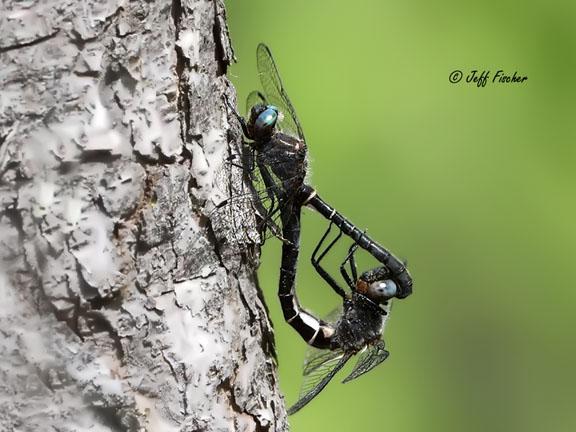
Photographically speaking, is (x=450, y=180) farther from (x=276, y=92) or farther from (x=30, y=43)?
(x=30, y=43)

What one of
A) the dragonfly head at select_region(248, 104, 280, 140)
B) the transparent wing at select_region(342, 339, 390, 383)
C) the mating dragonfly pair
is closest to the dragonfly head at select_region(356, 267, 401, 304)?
the mating dragonfly pair

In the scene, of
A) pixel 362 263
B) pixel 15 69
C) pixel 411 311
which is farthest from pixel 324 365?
pixel 15 69

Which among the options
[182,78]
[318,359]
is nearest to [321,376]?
[318,359]

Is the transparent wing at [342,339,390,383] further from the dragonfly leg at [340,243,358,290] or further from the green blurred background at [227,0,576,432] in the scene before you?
the green blurred background at [227,0,576,432]

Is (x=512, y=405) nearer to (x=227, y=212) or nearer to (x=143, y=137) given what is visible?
(x=227, y=212)

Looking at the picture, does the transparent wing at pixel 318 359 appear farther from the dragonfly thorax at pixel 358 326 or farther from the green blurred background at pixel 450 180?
the green blurred background at pixel 450 180
